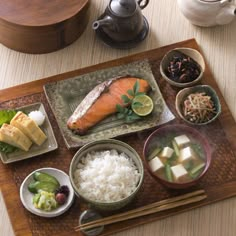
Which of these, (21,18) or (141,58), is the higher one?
(21,18)

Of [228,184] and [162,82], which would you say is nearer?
[228,184]

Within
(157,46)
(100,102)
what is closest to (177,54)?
(157,46)

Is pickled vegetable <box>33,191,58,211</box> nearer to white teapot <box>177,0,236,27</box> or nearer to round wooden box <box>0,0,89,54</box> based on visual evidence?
round wooden box <box>0,0,89,54</box>

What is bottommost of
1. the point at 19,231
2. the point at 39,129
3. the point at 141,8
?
the point at 19,231

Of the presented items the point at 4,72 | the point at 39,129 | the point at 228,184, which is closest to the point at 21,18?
the point at 4,72

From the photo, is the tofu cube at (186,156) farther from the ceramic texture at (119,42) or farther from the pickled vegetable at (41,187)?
the ceramic texture at (119,42)

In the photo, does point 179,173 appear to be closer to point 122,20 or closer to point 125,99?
point 125,99

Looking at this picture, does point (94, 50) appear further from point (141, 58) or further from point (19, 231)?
point (19, 231)
